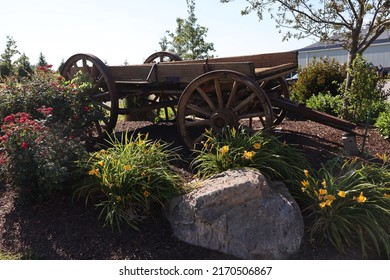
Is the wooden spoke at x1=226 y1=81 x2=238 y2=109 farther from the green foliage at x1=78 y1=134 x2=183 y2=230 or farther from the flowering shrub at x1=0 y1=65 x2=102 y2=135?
the flowering shrub at x1=0 y1=65 x2=102 y2=135

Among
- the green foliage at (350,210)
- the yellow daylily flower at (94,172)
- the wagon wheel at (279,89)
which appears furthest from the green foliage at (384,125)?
the yellow daylily flower at (94,172)

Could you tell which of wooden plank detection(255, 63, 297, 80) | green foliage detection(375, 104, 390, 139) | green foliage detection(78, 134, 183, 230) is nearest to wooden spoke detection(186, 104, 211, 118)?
wooden plank detection(255, 63, 297, 80)

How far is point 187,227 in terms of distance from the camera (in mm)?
3648

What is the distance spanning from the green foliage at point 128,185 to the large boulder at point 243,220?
0.29 metres

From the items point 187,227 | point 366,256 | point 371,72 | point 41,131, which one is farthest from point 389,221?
point 371,72

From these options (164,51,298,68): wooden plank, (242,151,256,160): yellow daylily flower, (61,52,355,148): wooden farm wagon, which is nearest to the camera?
(242,151,256,160): yellow daylily flower

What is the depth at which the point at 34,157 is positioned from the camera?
12.9ft

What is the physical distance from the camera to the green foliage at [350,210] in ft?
11.5

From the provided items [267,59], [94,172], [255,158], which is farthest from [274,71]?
[94,172]

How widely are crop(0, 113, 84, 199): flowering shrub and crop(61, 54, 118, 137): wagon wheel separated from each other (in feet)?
3.93

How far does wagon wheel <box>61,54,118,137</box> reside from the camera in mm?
5617

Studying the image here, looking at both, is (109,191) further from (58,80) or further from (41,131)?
(58,80)

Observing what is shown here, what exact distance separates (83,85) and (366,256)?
3859 millimetres

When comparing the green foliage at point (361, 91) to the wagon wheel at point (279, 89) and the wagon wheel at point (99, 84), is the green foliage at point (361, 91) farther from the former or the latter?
the wagon wheel at point (99, 84)
